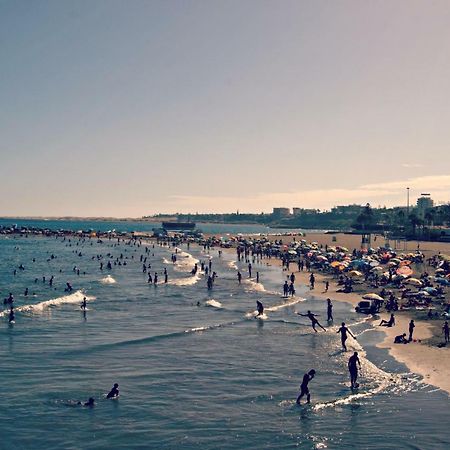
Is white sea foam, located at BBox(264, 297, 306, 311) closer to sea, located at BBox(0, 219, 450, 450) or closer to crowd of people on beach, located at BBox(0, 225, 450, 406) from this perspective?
sea, located at BBox(0, 219, 450, 450)

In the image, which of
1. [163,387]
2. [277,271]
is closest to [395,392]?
[163,387]

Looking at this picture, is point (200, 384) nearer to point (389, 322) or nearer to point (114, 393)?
point (114, 393)

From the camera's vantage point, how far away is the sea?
17.0 meters

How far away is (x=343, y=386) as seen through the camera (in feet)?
71.8

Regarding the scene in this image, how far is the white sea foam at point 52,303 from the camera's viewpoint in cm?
3984

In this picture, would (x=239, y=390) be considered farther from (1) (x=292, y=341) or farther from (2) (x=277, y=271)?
(2) (x=277, y=271)

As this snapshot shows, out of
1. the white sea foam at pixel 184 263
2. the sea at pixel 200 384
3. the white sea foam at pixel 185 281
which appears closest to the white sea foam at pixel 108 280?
the white sea foam at pixel 185 281

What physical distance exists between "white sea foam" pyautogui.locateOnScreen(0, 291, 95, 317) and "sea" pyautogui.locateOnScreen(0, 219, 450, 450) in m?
0.15

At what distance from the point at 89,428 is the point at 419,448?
994 cm

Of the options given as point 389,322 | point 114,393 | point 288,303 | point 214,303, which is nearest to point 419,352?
point 389,322

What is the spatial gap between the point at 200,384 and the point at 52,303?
25062mm

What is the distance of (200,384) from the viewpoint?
2209cm

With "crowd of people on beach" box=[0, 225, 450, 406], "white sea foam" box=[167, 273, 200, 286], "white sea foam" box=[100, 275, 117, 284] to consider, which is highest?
"crowd of people on beach" box=[0, 225, 450, 406]

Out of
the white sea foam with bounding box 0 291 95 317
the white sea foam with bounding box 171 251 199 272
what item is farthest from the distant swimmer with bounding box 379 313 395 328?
the white sea foam with bounding box 171 251 199 272
